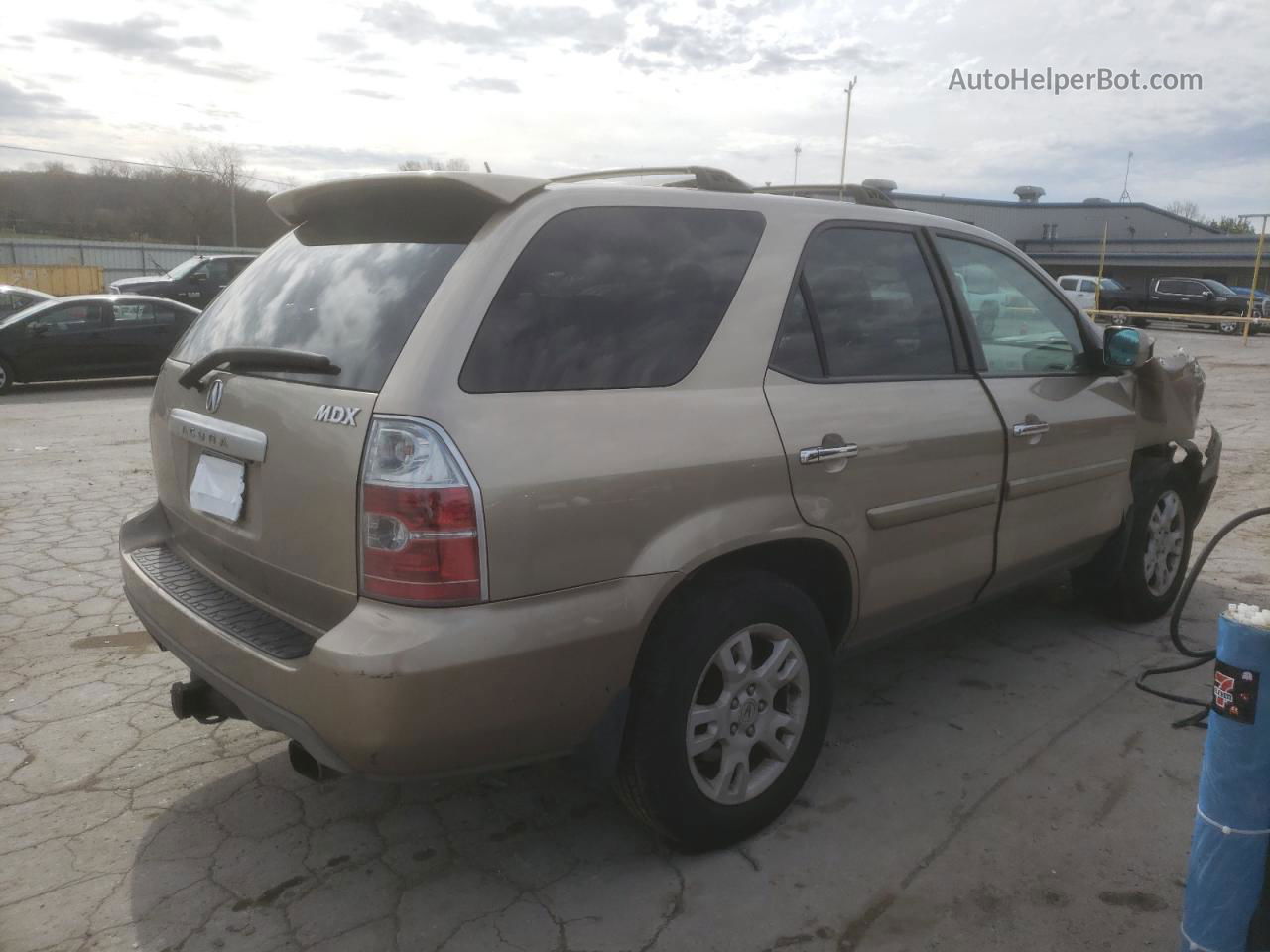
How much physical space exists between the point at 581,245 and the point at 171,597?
1460 millimetres

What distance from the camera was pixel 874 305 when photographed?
125 inches

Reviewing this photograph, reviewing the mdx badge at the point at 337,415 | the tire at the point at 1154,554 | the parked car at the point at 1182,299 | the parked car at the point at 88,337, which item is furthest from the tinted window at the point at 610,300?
the parked car at the point at 1182,299

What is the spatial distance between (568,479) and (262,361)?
0.86 m

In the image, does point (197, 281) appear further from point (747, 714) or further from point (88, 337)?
point (747, 714)

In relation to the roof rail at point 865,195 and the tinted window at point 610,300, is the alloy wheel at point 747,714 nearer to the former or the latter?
the tinted window at point 610,300

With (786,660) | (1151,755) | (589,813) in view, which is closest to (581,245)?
(786,660)

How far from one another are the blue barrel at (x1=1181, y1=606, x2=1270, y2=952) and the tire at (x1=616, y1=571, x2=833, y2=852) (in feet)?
3.40

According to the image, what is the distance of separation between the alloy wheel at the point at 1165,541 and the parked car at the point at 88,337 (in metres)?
12.8

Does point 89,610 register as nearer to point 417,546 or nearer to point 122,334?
point 417,546

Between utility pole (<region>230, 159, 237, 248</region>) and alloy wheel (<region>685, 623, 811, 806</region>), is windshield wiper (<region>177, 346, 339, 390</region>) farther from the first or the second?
utility pole (<region>230, 159, 237, 248</region>)

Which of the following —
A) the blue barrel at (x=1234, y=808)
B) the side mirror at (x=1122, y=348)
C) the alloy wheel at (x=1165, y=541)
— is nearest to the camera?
the blue barrel at (x=1234, y=808)

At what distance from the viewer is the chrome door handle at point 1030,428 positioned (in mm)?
3494

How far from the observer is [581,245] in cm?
249

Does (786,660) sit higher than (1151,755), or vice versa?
(786,660)
